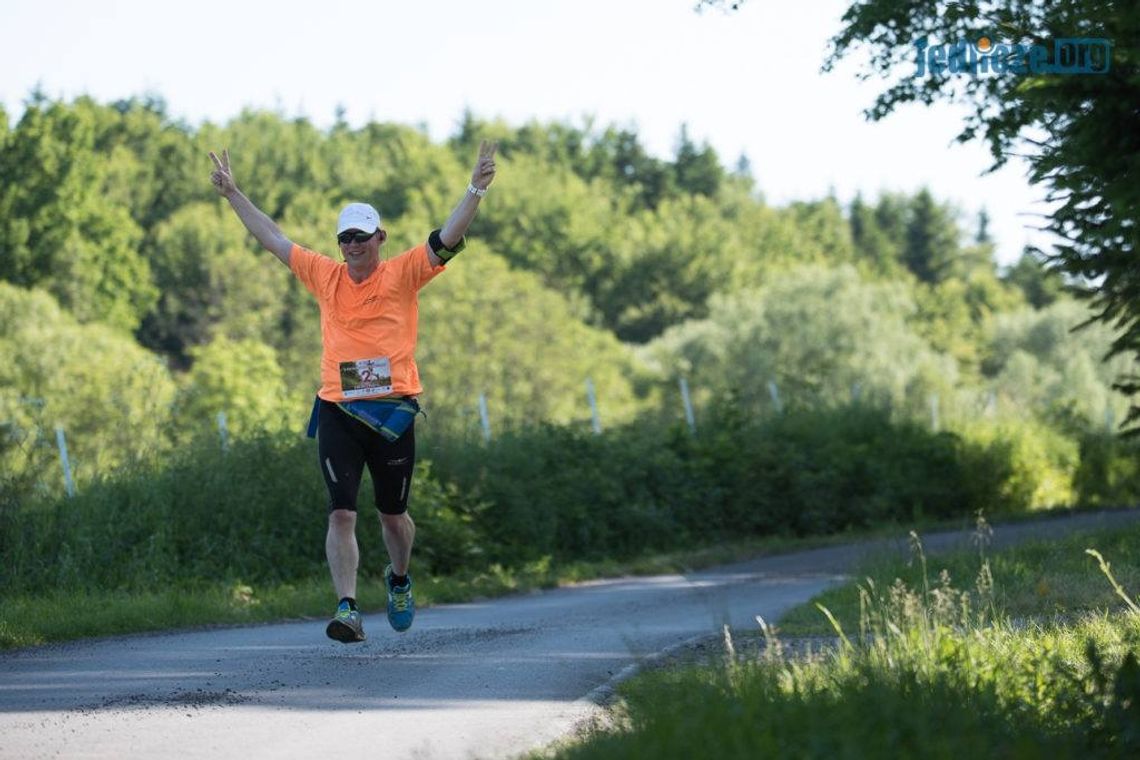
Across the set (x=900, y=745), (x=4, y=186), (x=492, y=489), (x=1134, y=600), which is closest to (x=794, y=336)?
(x=4, y=186)

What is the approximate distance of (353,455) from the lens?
1005 cm

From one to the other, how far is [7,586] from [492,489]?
8.98 meters

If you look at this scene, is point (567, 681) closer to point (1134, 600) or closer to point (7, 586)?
point (1134, 600)

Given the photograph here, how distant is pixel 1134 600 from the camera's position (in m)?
11.6

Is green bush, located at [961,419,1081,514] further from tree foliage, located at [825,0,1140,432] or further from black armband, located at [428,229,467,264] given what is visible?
black armband, located at [428,229,467,264]

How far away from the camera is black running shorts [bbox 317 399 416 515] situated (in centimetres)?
998

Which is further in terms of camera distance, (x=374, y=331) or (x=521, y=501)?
(x=521, y=501)

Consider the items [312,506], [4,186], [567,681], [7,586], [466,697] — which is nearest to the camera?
[466,697]

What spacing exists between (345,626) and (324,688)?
1074 mm

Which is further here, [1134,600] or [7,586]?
[7,586]

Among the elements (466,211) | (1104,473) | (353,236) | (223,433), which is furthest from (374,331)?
(1104,473)

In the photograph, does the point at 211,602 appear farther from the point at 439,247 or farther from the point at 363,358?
the point at 439,247

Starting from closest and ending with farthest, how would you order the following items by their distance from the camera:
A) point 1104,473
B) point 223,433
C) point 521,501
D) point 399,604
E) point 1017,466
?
point 399,604 < point 223,433 < point 521,501 < point 1017,466 < point 1104,473

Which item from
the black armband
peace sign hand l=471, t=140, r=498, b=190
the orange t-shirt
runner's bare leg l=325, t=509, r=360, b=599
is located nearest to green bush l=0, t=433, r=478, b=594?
runner's bare leg l=325, t=509, r=360, b=599
